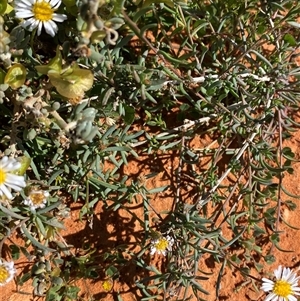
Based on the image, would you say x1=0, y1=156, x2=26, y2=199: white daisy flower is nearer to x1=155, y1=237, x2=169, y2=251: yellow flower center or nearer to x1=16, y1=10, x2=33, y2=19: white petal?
x1=16, y1=10, x2=33, y2=19: white petal

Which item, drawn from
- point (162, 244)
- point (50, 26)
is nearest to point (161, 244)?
point (162, 244)

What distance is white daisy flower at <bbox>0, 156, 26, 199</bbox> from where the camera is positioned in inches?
72.2

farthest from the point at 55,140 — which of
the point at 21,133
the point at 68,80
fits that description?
the point at 68,80

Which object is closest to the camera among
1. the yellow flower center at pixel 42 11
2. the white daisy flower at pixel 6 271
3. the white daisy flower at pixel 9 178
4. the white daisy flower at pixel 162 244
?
the white daisy flower at pixel 9 178

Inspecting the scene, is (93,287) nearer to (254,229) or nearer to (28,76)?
(254,229)

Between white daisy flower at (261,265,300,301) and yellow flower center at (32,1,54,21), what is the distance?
4.56ft

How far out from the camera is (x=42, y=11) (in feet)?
6.38

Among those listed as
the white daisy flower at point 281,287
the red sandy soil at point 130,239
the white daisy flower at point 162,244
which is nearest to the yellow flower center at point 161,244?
the white daisy flower at point 162,244

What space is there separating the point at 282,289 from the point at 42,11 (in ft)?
4.97

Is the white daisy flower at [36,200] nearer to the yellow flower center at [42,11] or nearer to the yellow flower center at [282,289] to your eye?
the yellow flower center at [42,11]

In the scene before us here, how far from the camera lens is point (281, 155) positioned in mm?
2484

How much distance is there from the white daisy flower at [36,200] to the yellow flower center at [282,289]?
1077 mm

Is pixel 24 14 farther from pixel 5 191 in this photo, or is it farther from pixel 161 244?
pixel 161 244

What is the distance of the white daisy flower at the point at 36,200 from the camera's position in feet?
6.52
